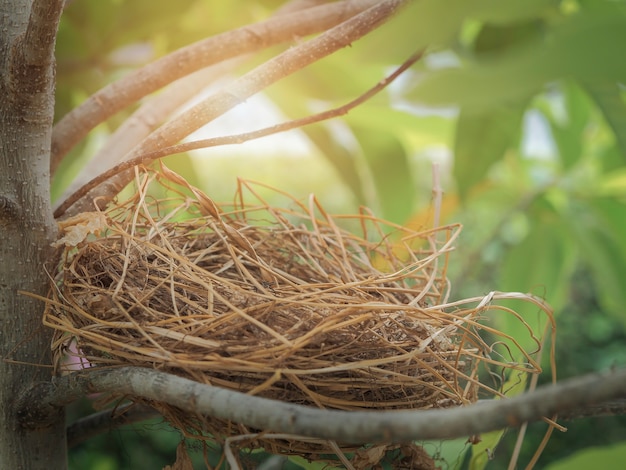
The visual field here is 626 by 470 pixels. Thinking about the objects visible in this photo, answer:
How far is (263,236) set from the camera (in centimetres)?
57

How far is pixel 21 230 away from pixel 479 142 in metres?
0.68

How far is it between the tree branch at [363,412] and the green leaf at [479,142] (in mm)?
673

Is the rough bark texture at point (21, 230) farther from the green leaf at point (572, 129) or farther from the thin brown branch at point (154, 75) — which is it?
the green leaf at point (572, 129)

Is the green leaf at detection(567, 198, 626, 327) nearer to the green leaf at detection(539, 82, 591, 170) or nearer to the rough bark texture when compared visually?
the green leaf at detection(539, 82, 591, 170)

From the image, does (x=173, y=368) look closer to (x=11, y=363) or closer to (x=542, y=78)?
(x=11, y=363)

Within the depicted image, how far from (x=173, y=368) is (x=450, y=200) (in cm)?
104

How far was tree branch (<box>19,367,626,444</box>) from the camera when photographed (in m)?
0.23

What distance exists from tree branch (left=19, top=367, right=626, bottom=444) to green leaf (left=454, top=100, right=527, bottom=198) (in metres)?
0.67

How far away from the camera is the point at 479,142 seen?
0.95 m

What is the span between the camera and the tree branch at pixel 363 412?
0.23m

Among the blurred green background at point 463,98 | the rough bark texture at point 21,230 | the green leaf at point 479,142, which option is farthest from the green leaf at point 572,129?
the rough bark texture at point 21,230

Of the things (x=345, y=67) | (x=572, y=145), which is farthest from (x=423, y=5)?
(x=572, y=145)

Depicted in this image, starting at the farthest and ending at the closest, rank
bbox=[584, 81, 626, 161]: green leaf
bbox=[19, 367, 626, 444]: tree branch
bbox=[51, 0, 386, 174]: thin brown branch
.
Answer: bbox=[584, 81, 626, 161]: green leaf
bbox=[51, 0, 386, 174]: thin brown branch
bbox=[19, 367, 626, 444]: tree branch

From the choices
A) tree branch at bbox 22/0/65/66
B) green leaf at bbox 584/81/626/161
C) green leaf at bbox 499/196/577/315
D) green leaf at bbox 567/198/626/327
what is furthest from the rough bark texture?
green leaf at bbox 567/198/626/327
